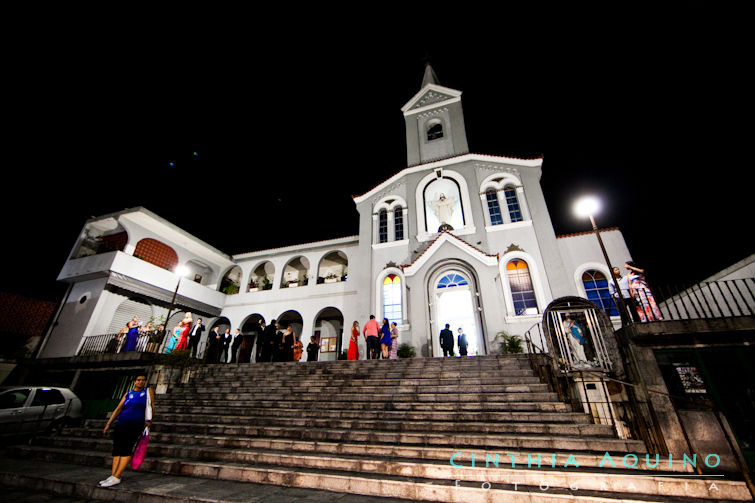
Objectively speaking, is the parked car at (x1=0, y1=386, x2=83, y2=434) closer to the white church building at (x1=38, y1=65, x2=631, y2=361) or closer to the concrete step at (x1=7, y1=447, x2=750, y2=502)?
the white church building at (x1=38, y1=65, x2=631, y2=361)

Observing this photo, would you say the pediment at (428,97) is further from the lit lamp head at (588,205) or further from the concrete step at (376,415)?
the concrete step at (376,415)

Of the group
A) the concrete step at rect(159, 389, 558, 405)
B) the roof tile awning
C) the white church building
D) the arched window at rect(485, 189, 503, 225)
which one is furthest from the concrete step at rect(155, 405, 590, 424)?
the arched window at rect(485, 189, 503, 225)

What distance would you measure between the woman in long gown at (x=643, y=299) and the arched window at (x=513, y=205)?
6.90 m

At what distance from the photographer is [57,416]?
381 inches

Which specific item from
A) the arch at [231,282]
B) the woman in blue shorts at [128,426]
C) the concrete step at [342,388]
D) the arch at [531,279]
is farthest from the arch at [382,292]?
the arch at [231,282]

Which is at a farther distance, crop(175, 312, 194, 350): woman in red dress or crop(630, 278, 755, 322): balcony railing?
crop(175, 312, 194, 350): woman in red dress

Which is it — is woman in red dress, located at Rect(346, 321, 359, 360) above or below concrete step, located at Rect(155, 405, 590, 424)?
above

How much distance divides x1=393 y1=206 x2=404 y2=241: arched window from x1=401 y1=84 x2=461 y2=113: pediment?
7948 mm

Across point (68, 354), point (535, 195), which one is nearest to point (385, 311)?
point (535, 195)

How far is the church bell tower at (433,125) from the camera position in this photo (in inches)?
706

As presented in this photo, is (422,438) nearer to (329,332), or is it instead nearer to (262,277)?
(329,332)

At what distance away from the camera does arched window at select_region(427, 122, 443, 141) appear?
62.1 feet

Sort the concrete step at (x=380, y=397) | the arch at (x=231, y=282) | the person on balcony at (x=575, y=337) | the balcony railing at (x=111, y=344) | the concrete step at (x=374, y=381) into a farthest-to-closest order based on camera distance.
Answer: the arch at (x=231, y=282)
the balcony railing at (x=111, y=344)
the person on balcony at (x=575, y=337)
the concrete step at (x=374, y=381)
the concrete step at (x=380, y=397)

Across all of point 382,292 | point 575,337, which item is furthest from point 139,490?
point 382,292
